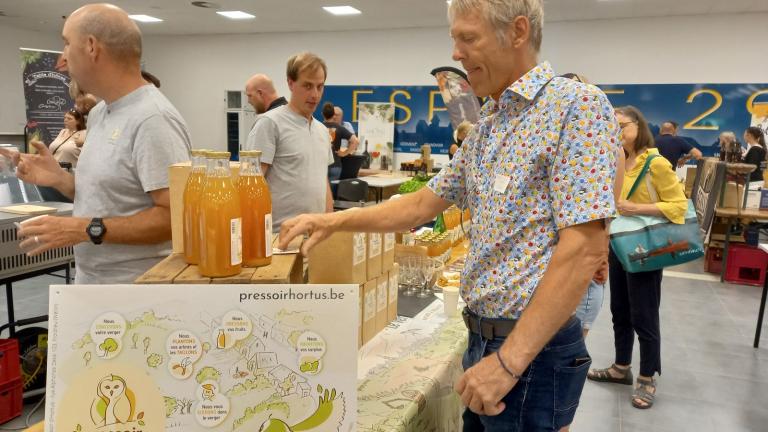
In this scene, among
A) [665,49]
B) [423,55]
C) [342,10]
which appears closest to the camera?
[665,49]

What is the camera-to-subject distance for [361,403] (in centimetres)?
132

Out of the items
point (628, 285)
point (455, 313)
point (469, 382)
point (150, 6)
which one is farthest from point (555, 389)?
point (150, 6)

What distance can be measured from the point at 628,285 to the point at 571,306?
7.35 feet

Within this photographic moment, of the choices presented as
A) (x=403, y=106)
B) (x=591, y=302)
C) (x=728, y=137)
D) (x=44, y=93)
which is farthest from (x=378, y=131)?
(x=591, y=302)

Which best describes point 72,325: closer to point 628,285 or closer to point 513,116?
point 513,116

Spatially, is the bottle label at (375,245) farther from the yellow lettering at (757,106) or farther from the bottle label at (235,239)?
the yellow lettering at (757,106)

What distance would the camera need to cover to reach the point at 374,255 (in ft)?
5.16

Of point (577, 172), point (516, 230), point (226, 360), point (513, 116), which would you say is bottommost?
point (226, 360)

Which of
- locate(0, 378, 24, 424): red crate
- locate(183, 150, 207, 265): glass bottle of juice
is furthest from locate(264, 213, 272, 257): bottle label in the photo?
locate(0, 378, 24, 424): red crate

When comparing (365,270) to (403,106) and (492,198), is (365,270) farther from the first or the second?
(403,106)

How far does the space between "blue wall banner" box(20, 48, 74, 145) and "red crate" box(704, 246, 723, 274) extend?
28.6ft

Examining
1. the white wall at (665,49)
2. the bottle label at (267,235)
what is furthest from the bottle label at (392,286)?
the white wall at (665,49)

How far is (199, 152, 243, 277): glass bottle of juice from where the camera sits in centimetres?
Result: 104

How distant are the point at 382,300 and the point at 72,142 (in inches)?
160
